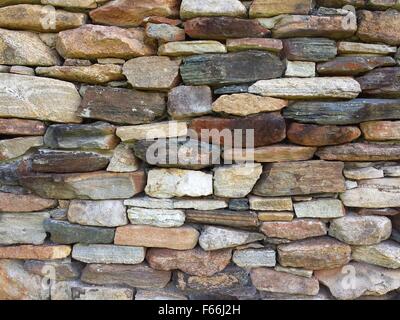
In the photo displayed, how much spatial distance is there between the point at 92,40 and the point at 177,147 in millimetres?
602

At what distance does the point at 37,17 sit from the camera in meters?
1.39

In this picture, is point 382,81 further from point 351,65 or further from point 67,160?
point 67,160

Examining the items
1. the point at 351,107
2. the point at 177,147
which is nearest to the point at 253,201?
the point at 177,147

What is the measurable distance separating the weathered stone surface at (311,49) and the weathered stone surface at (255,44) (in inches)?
2.0

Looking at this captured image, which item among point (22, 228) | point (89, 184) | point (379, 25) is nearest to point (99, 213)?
point (89, 184)

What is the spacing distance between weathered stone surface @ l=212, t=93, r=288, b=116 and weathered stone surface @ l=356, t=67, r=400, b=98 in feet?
1.23

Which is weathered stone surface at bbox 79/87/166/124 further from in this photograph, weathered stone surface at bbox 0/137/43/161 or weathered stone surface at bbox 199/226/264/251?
weathered stone surface at bbox 199/226/264/251

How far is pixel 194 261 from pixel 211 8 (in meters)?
1.14

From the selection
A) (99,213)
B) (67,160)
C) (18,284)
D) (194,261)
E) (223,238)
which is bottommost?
(18,284)

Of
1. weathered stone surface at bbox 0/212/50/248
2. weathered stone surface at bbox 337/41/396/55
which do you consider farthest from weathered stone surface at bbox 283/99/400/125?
weathered stone surface at bbox 0/212/50/248

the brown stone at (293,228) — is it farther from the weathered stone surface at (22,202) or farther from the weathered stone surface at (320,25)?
the weathered stone surface at (22,202)

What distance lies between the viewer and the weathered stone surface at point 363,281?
1.45 meters

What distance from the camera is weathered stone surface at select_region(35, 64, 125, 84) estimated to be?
139 cm
